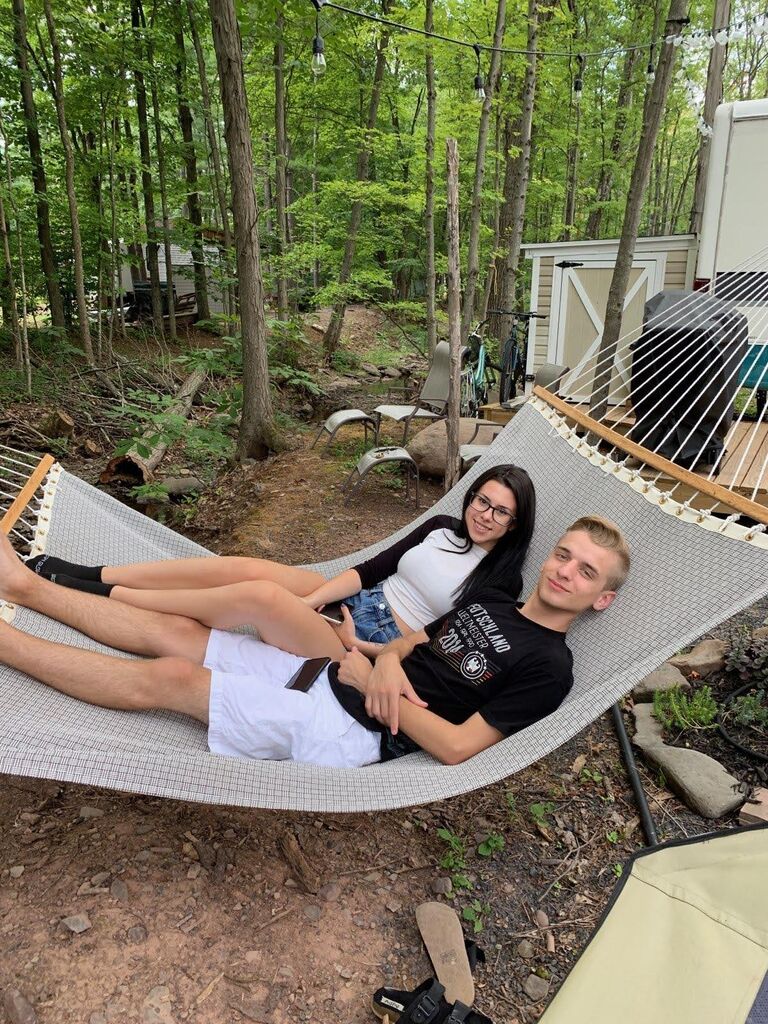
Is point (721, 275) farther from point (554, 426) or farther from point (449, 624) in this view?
point (449, 624)

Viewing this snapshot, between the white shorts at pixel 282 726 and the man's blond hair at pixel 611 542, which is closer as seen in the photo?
the white shorts at pixel 282 726

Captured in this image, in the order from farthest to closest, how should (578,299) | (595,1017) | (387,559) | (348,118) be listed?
(348,118) < (578,299) < (387,559) < (595,1017)

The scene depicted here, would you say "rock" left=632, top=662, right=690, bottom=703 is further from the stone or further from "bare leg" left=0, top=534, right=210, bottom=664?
"bare leg" left=0, top=534, right=210, bottom=664

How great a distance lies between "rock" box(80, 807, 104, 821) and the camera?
5.24 feet

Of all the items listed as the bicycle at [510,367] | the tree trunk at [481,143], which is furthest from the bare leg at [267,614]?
the tree trunk at [481,143]

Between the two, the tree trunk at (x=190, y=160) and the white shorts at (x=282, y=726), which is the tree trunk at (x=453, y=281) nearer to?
the white shorts at (x=282, y=726)

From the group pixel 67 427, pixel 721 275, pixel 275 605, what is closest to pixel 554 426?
pixel 275 605

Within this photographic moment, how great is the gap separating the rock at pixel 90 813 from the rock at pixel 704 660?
1917 millimetres

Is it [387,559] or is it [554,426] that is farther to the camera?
[554,426]

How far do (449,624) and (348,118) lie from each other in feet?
32.8

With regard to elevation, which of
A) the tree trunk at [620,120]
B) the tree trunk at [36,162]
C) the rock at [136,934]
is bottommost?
the rock at [136,934]

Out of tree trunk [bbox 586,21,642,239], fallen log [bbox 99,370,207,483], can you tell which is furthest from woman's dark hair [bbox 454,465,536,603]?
tree trunk [bbox 586,21,642,239]

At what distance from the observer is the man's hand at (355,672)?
5.08 feet

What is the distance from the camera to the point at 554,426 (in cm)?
233
